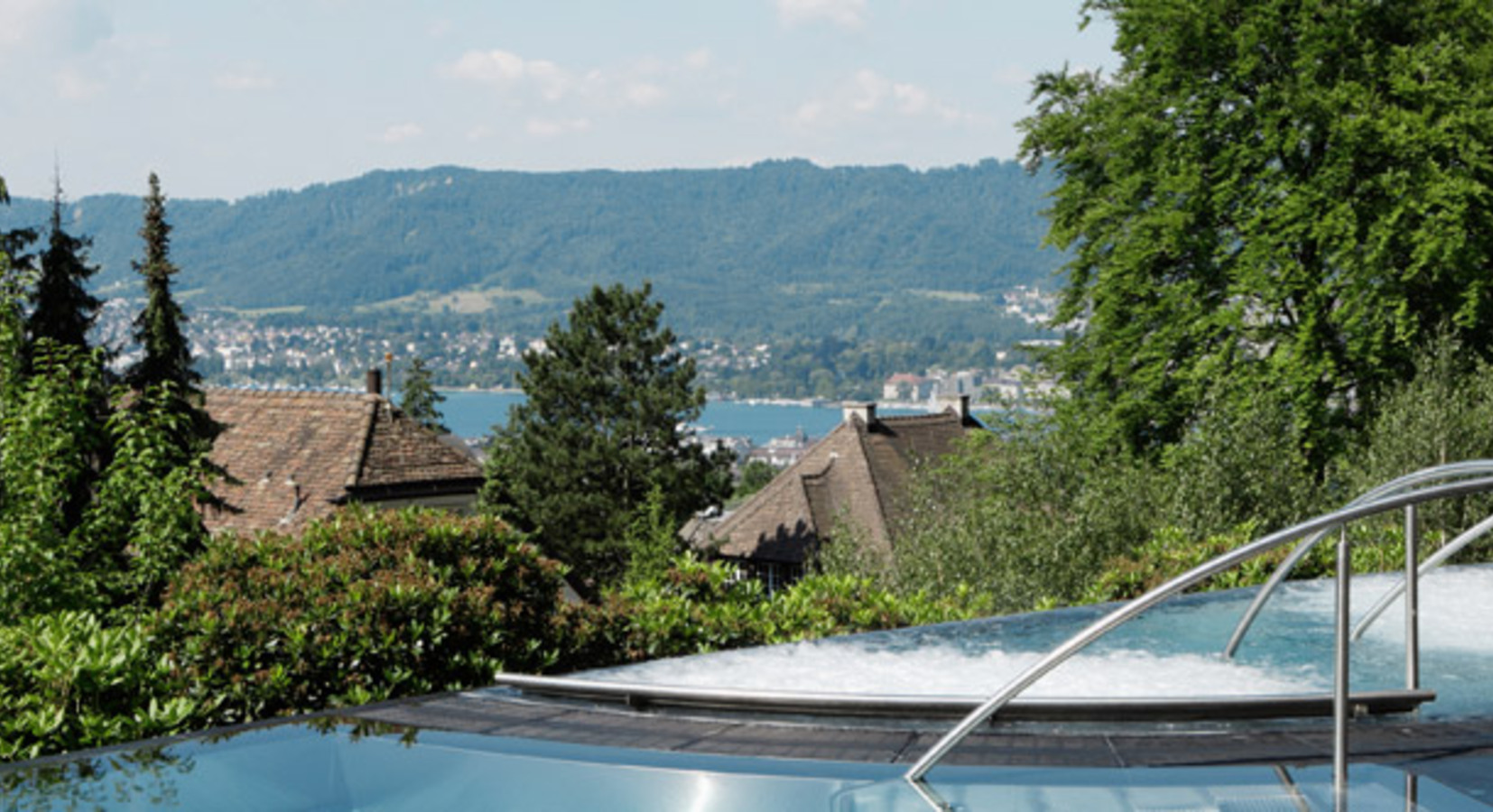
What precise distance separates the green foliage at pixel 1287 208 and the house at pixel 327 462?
1428 cm

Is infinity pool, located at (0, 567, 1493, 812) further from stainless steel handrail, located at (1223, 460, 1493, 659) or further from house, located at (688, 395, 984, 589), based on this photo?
house, located at (688, 395, 984, 589)

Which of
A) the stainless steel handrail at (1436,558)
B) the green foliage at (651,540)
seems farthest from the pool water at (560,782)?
the green foliage at (651,540)

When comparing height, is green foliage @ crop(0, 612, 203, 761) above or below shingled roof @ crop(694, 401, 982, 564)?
above

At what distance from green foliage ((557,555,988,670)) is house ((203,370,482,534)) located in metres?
18.9

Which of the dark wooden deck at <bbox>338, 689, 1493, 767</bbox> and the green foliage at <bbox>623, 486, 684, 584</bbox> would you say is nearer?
the dark wooden deck at <bbox>338, 689, 1493, 767</bbox>

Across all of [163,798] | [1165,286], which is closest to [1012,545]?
[1165,286]

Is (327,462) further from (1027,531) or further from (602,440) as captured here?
(1027,531)

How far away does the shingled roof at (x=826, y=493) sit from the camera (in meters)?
44.3

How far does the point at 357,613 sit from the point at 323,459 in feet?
76.2

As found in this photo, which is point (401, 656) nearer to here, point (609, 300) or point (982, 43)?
point (982, 43)

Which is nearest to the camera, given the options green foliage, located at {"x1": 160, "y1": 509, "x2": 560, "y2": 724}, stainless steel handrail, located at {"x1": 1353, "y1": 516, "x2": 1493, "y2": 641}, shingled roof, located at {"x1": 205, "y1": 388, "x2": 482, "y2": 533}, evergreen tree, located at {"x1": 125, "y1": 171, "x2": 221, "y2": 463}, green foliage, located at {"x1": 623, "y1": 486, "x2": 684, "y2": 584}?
stainless steel handrail, located at {"x1": 1353, "y1": 516, "x2": 1493, "y2": 641}

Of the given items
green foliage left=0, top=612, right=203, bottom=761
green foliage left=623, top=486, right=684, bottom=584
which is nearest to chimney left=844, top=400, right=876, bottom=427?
green foliage left=623, top=486, right=684, bottom=584

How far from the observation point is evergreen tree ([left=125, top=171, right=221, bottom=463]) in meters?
20.3

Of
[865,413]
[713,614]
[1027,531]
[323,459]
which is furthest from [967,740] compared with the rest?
[865,413]
